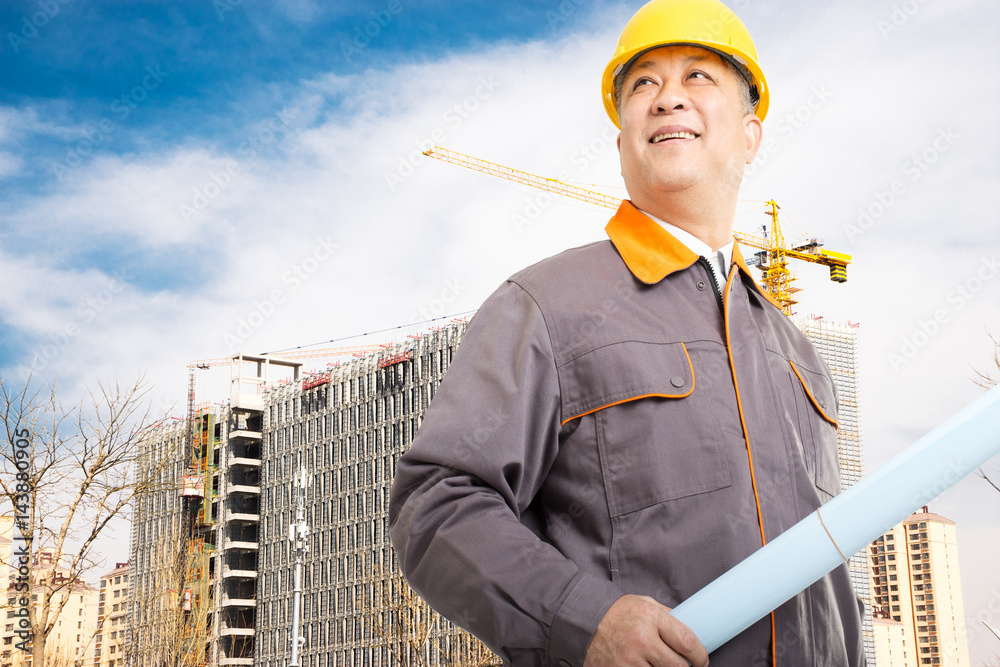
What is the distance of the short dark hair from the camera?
84.8 inches

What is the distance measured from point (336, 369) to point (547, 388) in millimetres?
68855

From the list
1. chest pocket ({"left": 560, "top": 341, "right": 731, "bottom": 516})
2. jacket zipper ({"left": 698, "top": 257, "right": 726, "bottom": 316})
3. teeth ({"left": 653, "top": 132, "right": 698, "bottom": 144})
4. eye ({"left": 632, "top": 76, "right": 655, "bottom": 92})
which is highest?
eye ({"left": 632, "top": 76, "right": 655, "bottom": 92})

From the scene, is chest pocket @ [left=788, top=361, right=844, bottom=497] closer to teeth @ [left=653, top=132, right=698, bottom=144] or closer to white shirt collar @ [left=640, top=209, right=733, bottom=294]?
white shirt collar @ [left=640, top=209, right=733, bottom=294]

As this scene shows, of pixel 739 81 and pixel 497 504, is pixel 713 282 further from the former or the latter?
pixel 497 504

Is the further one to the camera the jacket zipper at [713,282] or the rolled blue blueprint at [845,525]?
the jacket zipper at [713,282]

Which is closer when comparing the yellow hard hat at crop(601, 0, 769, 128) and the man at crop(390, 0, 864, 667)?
the man at crop(390, 0, 864, 667)

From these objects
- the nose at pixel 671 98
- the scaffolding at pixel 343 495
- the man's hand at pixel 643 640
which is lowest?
the man's hand at pixel 643 640

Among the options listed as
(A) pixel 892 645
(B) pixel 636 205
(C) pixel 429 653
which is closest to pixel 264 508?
(C) pixel 429 653

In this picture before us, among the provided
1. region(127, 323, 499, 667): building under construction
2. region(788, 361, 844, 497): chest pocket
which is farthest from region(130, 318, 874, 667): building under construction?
region(788, 361, 844, 497): chest pocket

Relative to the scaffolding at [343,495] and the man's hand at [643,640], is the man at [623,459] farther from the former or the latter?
the scaffolding at [343,495]

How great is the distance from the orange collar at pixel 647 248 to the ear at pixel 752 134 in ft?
1.11

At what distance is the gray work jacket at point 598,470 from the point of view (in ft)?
5.02

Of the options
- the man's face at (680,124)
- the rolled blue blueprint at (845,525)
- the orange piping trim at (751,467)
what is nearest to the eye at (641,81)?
the man's face at (680,124)

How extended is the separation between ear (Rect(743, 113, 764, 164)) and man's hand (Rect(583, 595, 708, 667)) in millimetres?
1227
